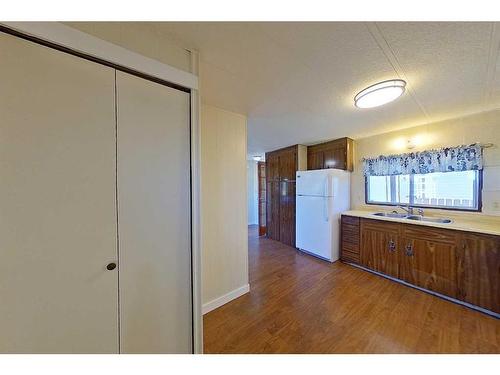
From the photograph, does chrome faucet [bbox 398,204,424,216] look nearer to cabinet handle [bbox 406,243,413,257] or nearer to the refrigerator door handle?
cabinet handle [bbox 406,243,413,257]

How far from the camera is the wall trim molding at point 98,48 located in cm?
79

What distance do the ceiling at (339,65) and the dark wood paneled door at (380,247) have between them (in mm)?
1531

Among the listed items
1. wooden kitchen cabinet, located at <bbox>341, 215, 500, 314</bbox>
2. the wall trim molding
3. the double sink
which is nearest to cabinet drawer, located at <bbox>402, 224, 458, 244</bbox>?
wooden kitchen cabinet, located at <bbox>341, 215, 500, 314</bbox>

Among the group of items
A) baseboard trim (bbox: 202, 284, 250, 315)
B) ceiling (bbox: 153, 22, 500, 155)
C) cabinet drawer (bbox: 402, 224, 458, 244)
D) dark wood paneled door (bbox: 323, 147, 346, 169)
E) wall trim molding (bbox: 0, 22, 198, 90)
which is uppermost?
ceiling (bbox: 153, 22, 500, 155)

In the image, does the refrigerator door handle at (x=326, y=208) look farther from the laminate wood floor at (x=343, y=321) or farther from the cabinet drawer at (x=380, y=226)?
the laminate wood floor at (x=343, y=321)

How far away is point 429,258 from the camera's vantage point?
2293 millimetres

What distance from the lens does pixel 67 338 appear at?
900 millimetres

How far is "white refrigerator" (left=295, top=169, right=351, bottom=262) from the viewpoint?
3.22 metres

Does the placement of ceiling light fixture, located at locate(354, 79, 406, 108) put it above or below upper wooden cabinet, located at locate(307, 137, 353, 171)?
above

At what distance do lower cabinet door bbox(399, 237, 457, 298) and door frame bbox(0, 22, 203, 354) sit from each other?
2626 millimetres

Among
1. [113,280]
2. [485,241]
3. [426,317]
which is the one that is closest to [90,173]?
[113,280]

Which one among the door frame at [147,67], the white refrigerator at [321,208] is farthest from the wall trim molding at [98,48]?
the white refrigerator at [321,208]

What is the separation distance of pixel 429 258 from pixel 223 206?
2.51 meters
